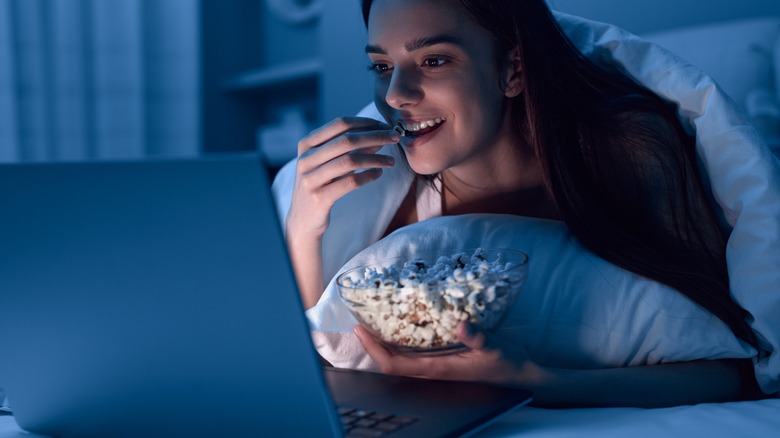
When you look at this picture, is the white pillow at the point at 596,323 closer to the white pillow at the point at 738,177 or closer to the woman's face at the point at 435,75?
the white pillow at the point at 738,177

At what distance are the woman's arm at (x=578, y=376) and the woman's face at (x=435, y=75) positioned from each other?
1.60 ft

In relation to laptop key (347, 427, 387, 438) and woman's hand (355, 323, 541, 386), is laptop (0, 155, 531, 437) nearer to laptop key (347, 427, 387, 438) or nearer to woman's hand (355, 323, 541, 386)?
laptop key (347, 427, 387, 438)

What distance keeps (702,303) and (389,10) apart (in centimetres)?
65

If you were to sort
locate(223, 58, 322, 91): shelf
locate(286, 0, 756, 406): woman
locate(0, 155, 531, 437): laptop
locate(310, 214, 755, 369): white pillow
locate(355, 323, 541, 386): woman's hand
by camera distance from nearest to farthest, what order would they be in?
locate(0, 155, 531, 437): laptop, locate(355, 323, 541, 386): woman's hand, locate(310, 214, 755, 369): white pillow, locate(286, 0, 756, 406): woman, locate(223, 58, 322, 91): shelf

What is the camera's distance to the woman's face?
117 centimetres

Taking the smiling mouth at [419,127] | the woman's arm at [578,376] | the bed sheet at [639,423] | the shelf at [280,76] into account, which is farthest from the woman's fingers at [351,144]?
the shelf at [280,76]

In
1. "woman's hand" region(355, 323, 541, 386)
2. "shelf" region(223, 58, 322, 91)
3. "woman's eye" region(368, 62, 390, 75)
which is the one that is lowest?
"woman's hand" region(355, 323, 541, 386)

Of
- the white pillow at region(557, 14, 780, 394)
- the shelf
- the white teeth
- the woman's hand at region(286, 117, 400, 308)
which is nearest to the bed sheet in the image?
the white pillow at region(557, 14, 780, 394)

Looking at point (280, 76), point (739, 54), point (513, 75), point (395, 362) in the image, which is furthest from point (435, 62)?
point (280, 76)

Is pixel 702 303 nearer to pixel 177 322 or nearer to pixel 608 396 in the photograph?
pixel 608 396

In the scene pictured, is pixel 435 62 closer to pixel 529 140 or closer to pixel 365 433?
pixel 529 140

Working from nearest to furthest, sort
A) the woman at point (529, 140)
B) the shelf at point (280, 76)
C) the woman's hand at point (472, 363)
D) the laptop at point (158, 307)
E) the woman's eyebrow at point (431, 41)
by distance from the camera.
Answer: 1. the laptop at point (158, 307)
2. the woman's hand at point (472, 363)
3. the woman at point (529, 140)
4. the woman's eyebrow at point (431, 41)
5. the shelf at point (280, 76)

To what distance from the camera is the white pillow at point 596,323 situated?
88cm

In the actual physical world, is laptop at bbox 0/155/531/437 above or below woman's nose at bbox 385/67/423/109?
below
